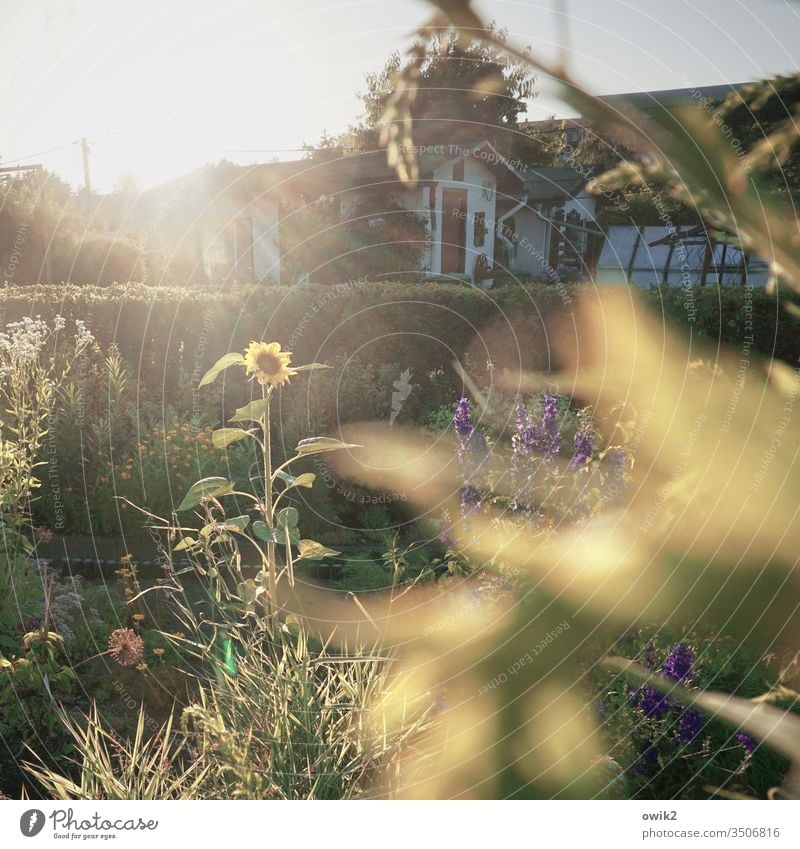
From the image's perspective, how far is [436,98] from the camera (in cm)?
201

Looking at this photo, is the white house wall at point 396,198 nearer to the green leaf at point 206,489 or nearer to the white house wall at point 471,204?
the white house wall at point 471,204

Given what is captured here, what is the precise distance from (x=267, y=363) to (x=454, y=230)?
7.98 m

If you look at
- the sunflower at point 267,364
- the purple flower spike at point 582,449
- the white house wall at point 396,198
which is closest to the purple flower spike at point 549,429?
the purple flower spike at point 582,449

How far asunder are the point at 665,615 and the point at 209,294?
4.88 meters

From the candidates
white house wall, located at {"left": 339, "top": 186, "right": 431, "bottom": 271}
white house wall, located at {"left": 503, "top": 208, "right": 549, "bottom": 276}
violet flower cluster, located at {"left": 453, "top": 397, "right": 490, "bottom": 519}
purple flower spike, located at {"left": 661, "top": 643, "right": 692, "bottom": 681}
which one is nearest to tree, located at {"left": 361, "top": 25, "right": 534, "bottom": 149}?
violet flower cluster, located at {"left": 453, "top": 397, "right": 490, "bottom": 519}

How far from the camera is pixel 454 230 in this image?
9.30 m

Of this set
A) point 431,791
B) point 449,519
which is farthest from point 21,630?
point 449,519

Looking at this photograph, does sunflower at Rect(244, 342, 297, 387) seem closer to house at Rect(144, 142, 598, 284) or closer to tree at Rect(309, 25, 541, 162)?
tree at Rect(309, 25, 541, 162)

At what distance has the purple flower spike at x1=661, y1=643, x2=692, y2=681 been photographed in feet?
6.32

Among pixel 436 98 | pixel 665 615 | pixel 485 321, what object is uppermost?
pixel 436 98

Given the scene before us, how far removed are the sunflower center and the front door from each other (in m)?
6.64

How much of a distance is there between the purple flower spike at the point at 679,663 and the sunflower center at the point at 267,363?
1.44 metres

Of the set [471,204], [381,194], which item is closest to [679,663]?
[381,194]

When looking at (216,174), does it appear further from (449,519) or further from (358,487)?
(449,519)
